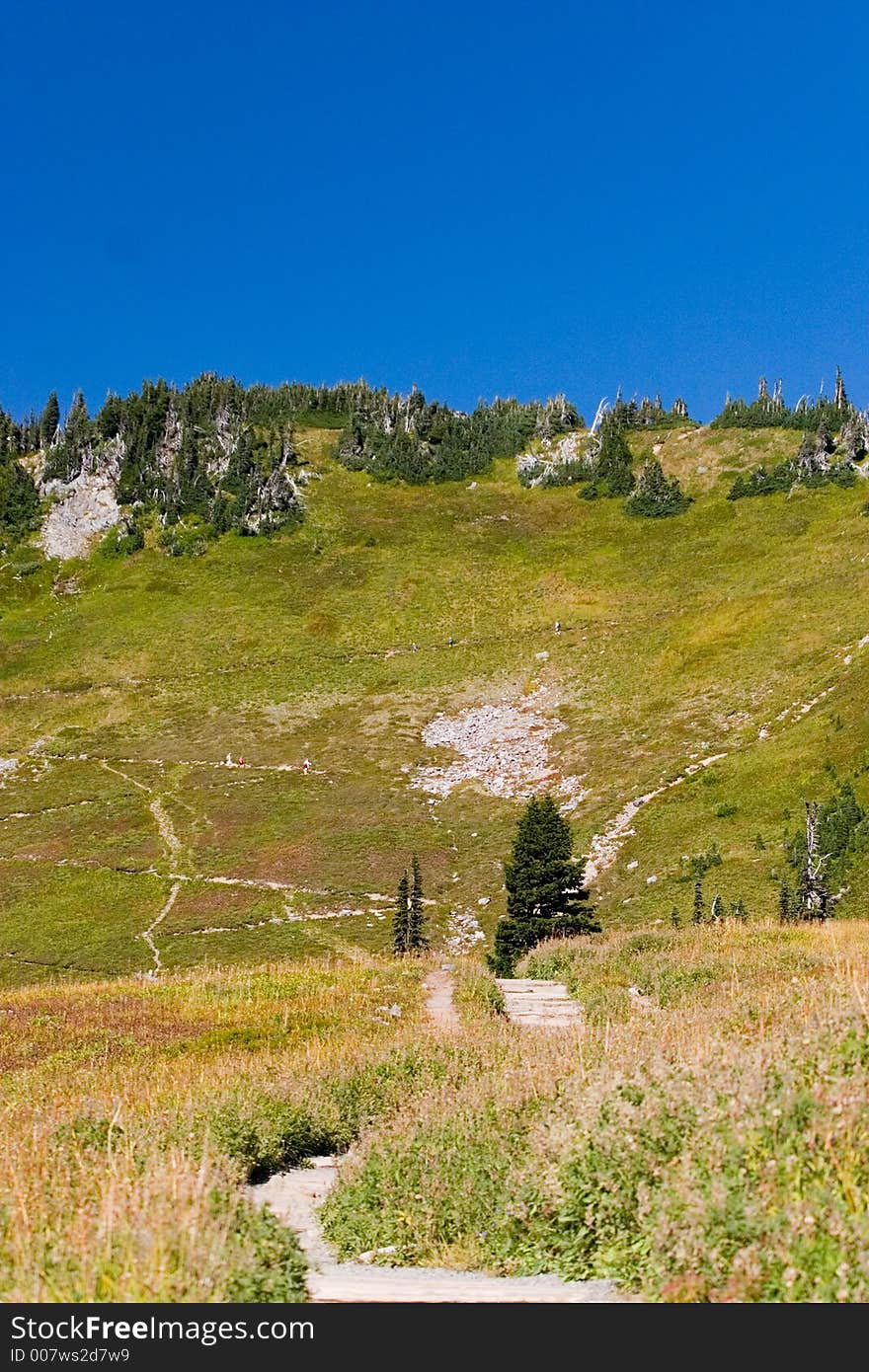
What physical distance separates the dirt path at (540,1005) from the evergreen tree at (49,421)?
603ft

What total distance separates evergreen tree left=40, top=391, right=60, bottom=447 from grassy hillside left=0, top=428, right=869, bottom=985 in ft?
150

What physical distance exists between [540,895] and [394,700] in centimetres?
6625

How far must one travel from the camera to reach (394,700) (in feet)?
333

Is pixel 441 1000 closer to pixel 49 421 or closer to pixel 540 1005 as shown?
pixel 540 1005

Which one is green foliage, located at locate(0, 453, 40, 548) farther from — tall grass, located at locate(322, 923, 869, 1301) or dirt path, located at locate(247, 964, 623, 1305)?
dirt path, located at locate(247, 964, 623, 1305)

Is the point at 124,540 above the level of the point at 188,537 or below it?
below

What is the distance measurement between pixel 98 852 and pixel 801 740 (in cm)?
5175

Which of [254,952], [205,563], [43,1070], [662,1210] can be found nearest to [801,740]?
[254,952]

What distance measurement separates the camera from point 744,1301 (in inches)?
215

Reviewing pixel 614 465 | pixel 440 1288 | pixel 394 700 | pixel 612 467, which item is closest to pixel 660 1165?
pixel 440 1288

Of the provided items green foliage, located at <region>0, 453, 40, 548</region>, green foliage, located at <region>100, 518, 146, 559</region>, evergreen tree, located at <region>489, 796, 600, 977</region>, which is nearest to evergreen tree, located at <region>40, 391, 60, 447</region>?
green foliage, located at <region>0, 453, 40, 548</region>

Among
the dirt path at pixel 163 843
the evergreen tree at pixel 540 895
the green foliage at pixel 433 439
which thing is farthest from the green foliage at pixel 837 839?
the green foliage at pixel 433 439

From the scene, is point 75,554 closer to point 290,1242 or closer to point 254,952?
point 254,952

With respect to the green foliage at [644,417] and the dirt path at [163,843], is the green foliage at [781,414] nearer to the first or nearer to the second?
the green foliage at [644,417]
